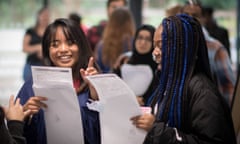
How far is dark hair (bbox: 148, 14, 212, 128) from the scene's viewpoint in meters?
1.88

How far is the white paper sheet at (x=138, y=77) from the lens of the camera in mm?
3371

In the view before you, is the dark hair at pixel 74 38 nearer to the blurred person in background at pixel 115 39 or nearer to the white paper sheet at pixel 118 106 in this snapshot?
the white paper sheet at pixel 118 106

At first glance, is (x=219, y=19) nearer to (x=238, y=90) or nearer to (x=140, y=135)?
(x=238, y=90)

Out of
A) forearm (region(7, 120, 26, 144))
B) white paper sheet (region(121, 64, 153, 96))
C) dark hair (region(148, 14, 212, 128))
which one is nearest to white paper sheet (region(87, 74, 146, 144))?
dark hair (region(148, 14, 212, 128))

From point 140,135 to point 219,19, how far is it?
5.94 metres

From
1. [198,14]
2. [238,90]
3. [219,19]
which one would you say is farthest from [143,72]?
[219,19]

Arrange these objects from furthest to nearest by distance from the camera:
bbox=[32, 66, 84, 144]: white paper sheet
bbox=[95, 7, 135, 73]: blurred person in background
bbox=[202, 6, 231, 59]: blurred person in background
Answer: bbox=[202, 6, 231, 59]: blurred person in background < bbox=[95, 7, 135, 73]: blurred person in background < bbox=[32, 66, 84, 144]: white paper sheet

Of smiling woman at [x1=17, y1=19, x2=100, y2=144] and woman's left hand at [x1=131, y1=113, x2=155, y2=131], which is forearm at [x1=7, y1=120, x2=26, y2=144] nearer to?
smiling woman at [x1=17, y1=19, x2=100, y2=144]

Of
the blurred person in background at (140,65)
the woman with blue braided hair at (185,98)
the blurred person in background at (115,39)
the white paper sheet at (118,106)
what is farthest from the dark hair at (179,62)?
the blurred person in background at (115,39)

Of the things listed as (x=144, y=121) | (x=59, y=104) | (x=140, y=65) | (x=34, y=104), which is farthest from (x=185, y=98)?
(x=140, y=65)

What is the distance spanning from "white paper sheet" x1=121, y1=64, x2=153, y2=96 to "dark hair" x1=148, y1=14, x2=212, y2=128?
1433 millimetres

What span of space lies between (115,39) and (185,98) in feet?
7.96

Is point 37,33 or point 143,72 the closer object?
point 143,72

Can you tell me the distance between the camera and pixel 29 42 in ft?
19.4
